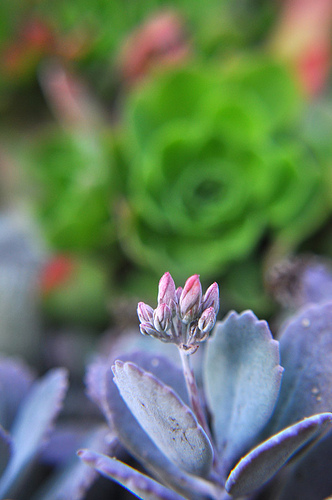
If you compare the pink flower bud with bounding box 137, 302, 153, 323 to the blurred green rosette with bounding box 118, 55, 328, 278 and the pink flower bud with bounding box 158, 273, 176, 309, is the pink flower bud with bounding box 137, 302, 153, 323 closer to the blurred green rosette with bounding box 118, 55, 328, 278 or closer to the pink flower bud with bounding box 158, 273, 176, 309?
the pink flower bud with bounding box 158, 273, 176, 309

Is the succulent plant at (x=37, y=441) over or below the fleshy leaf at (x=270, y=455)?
over

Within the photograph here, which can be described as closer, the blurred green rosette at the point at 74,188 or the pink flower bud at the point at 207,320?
the pink flower bud at the point at 207,320

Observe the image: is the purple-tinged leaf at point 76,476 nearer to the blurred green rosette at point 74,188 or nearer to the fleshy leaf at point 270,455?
the fleshy leaf at point 270,455

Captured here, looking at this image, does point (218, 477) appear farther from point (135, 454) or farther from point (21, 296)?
point (21, 296)

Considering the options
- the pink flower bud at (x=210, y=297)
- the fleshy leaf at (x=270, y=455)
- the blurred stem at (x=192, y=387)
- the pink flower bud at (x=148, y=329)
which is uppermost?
the pink flower bud at (x=148, y=329)

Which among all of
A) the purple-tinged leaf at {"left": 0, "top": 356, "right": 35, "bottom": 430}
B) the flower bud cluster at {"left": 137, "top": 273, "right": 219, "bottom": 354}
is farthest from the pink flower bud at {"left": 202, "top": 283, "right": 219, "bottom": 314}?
the purple-tinged leaf at {"left": 0, "top": 356, "right": 35, "bottom": 430}

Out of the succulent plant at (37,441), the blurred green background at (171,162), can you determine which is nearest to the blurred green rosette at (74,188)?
the blurred green background at (171,162)

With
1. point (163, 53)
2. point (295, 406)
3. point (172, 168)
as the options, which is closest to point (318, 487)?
point (295, 406)
